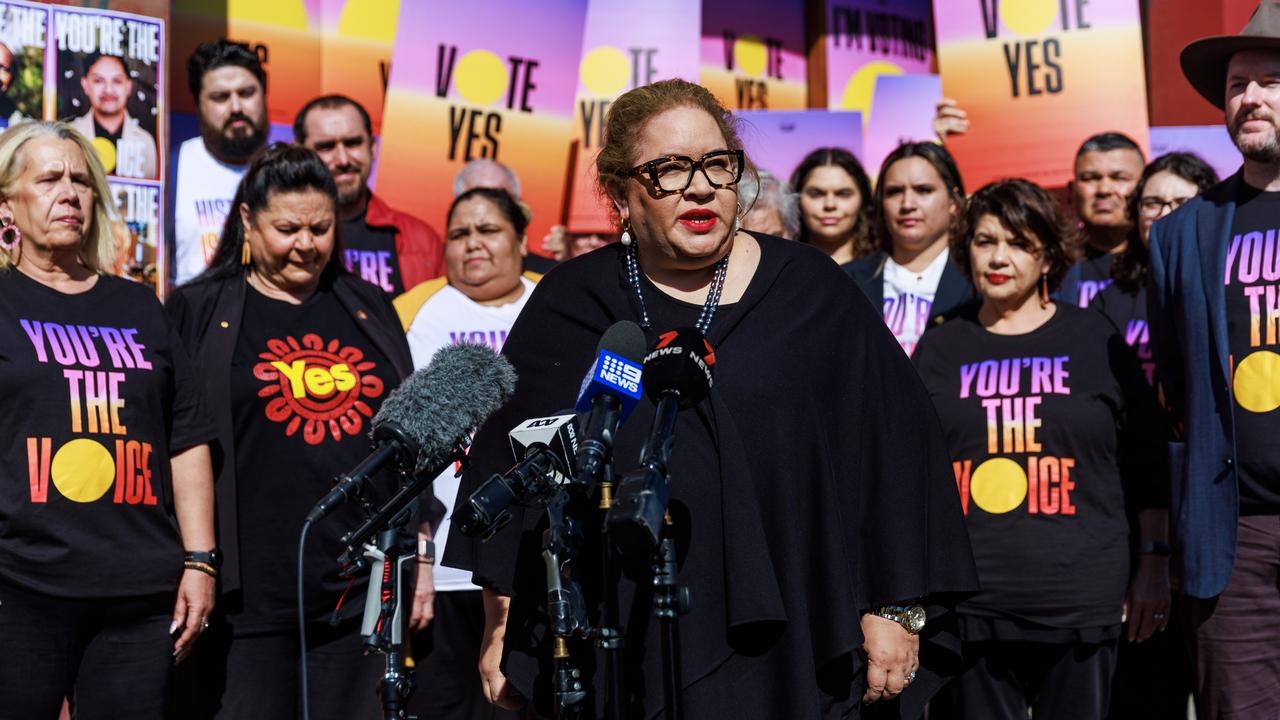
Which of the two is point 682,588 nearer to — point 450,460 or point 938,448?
point 450,460

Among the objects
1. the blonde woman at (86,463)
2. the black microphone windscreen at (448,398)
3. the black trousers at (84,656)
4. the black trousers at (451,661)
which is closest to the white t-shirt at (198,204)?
the blonde woman at (86,463)

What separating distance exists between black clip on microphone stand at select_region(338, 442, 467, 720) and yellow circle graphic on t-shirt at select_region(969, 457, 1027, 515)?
2551 mm

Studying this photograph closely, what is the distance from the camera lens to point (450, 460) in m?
3.28

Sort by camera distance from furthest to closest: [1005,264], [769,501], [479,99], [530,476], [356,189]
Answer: [479,99]
[356,189]
[1005,264]
[769,501]
[530,476]

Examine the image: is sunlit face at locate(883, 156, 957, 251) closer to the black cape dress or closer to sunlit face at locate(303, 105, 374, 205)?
sunlit face at locate(303, 105, 374, 205)

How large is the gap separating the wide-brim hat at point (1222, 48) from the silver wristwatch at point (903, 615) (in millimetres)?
2636

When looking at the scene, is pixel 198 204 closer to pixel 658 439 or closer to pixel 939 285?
pixel 939 285

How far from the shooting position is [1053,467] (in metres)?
5.14

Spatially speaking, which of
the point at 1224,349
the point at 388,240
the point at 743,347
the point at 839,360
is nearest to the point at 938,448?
the point at 839,360

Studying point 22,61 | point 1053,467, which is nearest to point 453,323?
point 22,61

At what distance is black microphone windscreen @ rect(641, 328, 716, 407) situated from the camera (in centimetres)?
275

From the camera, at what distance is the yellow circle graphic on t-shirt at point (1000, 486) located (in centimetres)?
515

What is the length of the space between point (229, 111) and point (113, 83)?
85cm

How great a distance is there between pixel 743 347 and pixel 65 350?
2418 mm
